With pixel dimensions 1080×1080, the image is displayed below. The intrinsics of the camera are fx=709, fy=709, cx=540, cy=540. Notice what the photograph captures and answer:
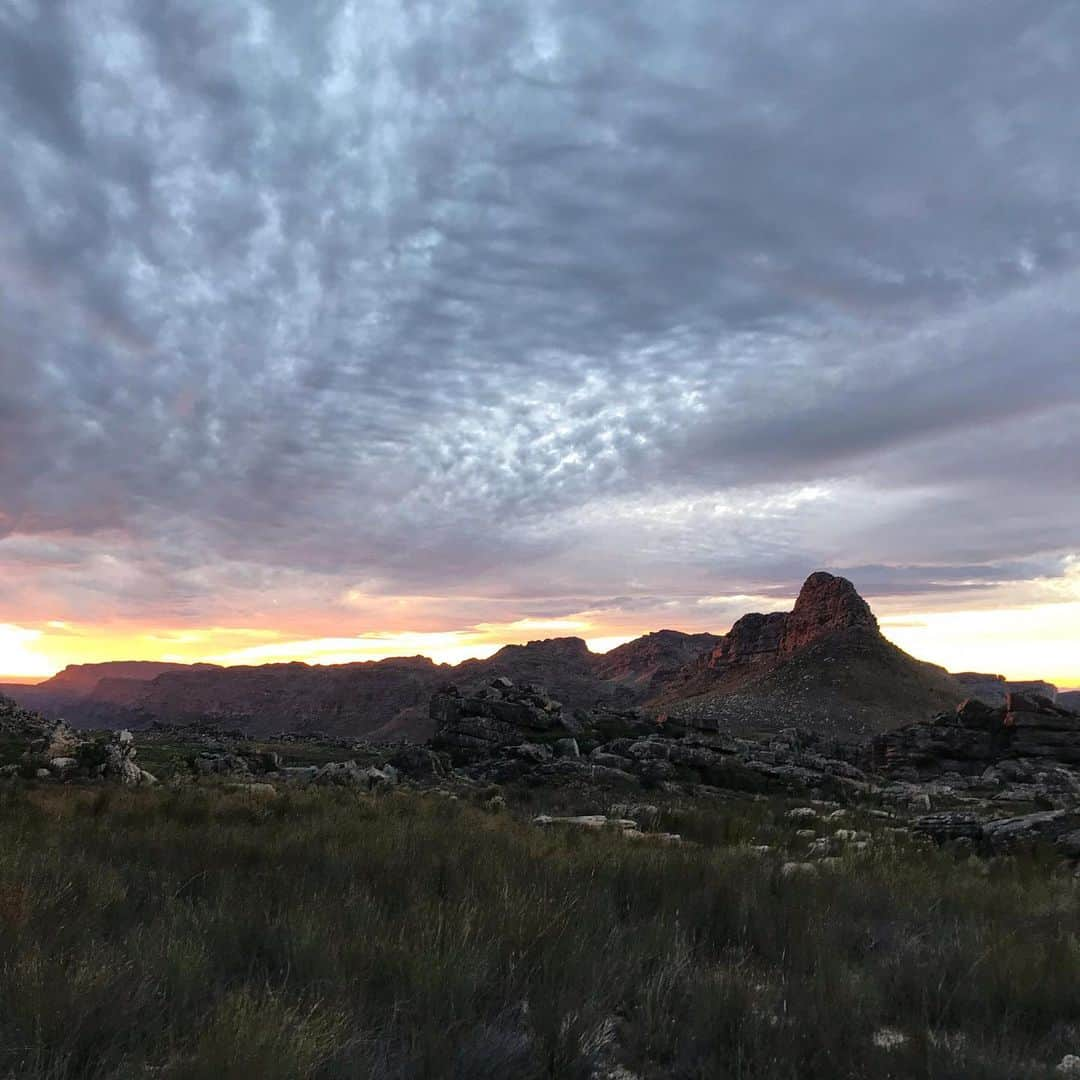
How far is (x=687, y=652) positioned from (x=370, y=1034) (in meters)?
180

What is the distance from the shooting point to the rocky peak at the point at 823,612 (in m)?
96.1

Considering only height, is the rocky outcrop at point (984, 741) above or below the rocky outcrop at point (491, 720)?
below

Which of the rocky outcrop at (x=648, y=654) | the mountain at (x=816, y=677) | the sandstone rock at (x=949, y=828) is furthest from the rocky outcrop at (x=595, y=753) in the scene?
the rocky outcrop at (x=648, y=654)

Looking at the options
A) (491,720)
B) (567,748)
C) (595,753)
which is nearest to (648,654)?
(491,720)

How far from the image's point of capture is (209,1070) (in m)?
2.93

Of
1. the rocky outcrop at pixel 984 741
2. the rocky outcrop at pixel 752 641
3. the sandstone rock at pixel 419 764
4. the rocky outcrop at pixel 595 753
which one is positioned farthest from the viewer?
the rocky outcrop at pixel 752 641

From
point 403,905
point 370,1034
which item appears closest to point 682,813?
point 403,905

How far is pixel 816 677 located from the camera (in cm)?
8569

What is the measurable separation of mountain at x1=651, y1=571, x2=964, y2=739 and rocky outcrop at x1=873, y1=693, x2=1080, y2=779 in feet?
76.7

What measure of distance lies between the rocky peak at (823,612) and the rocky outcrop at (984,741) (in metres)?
54.1

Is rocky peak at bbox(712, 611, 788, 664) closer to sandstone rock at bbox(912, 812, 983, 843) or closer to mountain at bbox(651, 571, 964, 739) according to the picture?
mountain at bbox(651, 571, 964, 739)

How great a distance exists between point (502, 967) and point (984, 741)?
43.4 m

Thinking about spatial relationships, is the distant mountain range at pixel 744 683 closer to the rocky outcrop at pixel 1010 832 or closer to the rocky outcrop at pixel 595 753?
the rocky outcrop at pixel 595 753

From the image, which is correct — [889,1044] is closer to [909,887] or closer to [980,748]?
[909,887]
